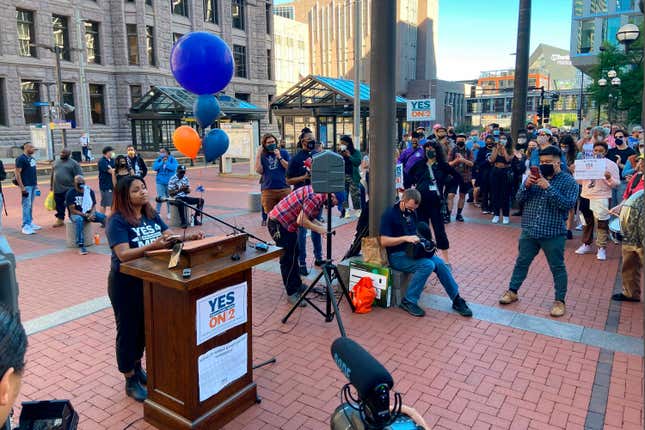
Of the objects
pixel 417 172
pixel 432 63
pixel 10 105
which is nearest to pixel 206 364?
pixel 417 172

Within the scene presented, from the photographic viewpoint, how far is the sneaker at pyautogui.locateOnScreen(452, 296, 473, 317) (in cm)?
590

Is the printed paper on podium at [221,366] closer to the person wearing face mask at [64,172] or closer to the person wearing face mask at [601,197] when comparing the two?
the person wearing face mask at [601,197]

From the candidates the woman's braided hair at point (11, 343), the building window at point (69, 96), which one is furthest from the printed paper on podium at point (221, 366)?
the building window at point (69, 96)

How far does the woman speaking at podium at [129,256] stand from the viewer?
3.88 meters

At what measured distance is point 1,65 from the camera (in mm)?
32094

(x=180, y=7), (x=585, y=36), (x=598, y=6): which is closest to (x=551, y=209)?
(x=180, y=7)

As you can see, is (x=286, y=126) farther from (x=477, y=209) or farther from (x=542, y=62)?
(x=542, y=62)

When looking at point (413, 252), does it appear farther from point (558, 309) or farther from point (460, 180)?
point (460, 180)

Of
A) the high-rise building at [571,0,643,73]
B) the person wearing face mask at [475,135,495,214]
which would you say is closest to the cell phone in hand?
the person wearing face mask at [475,135,495,214]

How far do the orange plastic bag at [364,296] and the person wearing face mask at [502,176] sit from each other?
6188 millimetres

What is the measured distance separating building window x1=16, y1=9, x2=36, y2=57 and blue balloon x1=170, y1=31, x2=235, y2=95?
3294 centimetres

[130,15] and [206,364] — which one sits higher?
[130,15]

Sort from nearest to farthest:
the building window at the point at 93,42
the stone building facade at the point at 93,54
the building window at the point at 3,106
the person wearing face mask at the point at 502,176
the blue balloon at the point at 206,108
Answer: the blue balloon at the point at 206,108 < the person wearing face mask at the point at 502,176 < the building window at the point at 3,106 < the stone building facade at the point at 93,54 < the building window at the point at 93,42

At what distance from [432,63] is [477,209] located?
244 ft
